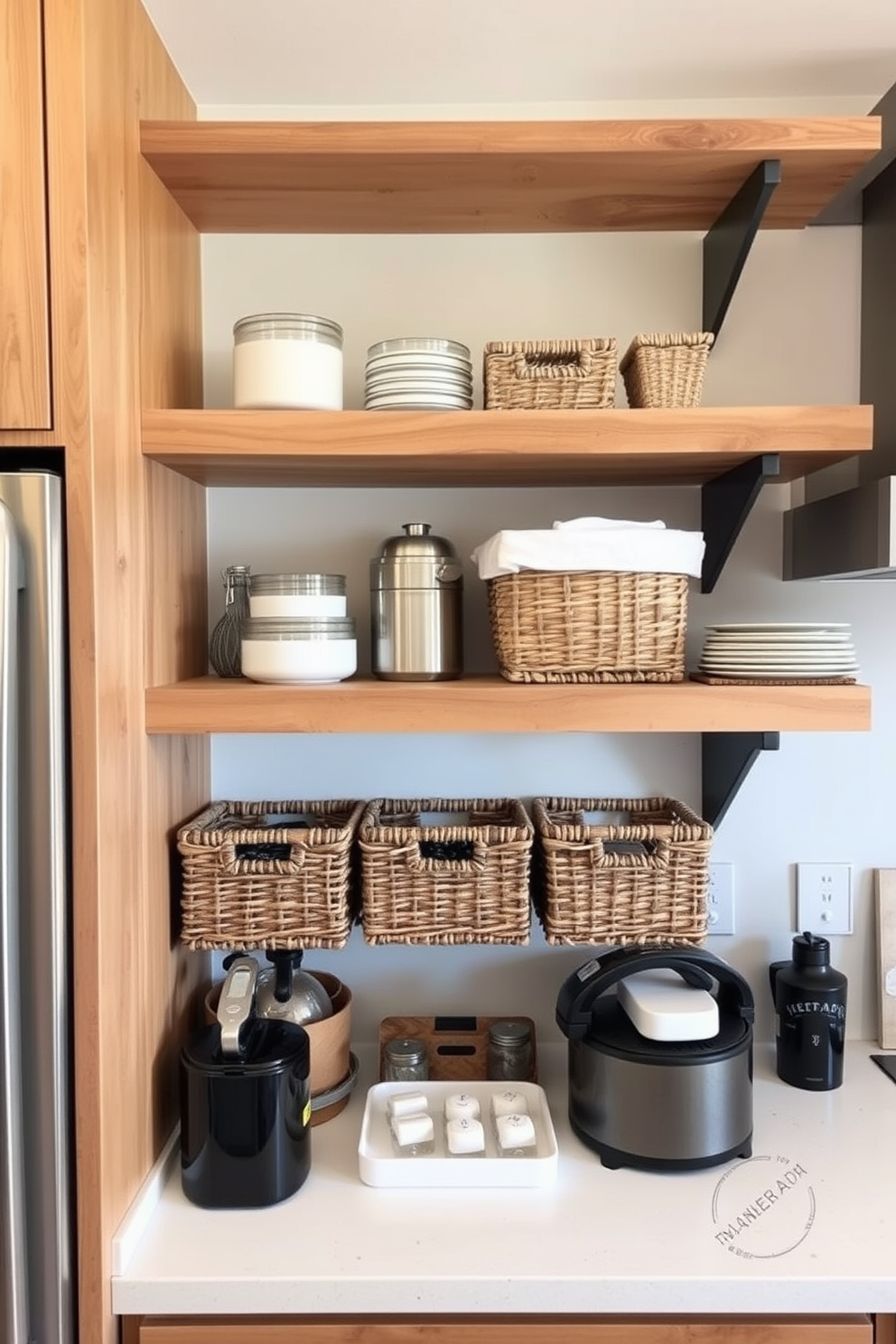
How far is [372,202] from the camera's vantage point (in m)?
1.41

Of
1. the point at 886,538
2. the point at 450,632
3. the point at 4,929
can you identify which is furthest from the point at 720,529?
the point at 4,929

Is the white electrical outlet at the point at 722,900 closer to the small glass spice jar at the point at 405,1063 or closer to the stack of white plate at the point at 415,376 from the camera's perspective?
the small glass spice jar at the point at 405,1063

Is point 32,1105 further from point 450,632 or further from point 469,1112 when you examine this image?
point 450,632

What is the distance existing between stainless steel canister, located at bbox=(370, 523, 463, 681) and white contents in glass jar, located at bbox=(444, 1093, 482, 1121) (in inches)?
23.0

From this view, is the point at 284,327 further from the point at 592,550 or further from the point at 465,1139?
the point at 465,1139

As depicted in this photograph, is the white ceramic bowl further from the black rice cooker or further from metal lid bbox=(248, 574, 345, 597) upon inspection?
the black rice cooker

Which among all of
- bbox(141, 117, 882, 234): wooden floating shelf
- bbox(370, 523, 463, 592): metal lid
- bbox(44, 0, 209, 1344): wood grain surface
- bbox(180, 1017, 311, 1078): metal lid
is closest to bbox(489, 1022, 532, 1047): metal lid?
bbox(180, 1017, 311, 1078): metal lid

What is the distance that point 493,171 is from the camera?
1312mm

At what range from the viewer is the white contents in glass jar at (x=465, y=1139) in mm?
1236

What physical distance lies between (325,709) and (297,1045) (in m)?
0.43

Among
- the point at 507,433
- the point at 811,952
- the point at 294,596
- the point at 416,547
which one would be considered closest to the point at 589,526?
the point at 507,433

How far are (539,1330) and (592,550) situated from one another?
2.99 ft

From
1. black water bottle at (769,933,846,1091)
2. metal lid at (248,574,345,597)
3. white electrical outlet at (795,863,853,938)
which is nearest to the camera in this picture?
metal lid at (248,574,345,597)

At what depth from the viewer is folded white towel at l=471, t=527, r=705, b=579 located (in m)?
1.21
